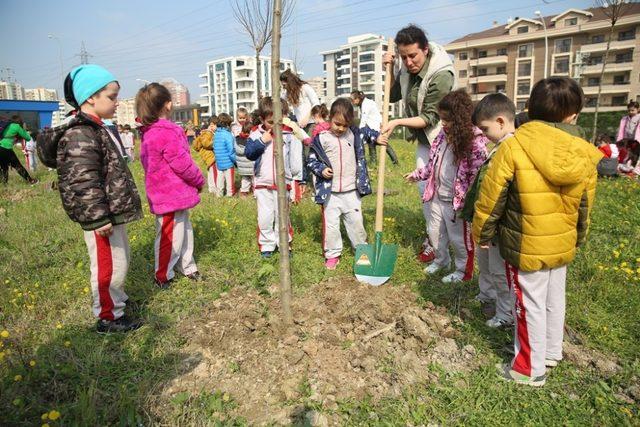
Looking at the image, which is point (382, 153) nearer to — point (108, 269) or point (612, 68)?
point (108, 269)

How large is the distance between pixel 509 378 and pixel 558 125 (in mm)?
1508

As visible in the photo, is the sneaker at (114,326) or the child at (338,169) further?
the child at (338,169)

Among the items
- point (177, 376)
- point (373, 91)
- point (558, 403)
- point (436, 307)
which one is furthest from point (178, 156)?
point (373, 91)

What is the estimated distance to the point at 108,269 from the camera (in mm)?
2965

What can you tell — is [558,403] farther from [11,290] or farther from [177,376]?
[11,290]

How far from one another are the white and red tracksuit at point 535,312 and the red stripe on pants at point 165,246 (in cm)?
279

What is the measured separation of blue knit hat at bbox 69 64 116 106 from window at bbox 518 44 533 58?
5677cm

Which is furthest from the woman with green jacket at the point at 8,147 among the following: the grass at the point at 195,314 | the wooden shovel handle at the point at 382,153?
the wooden shovel handle at the point at 382,153

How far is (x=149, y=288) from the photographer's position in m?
3.68

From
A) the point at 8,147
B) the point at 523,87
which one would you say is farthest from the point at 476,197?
the point at 523,87

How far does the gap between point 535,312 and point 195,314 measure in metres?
2.44

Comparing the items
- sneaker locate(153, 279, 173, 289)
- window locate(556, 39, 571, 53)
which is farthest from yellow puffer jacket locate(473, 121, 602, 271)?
window locate(556, 39, 571, 53)

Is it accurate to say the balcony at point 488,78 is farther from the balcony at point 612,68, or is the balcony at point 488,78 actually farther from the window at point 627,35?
the window at point 627,35

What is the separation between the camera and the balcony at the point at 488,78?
170 feet
